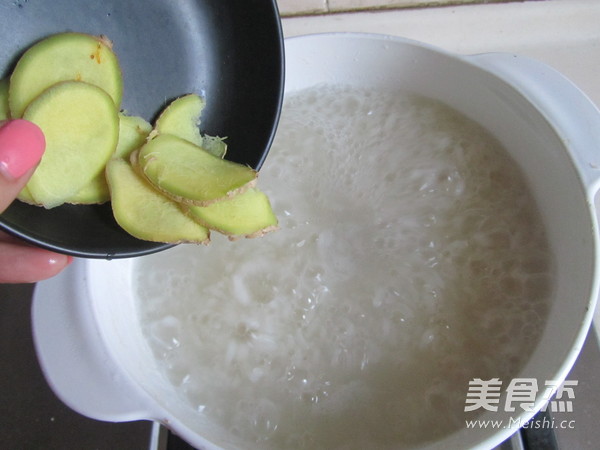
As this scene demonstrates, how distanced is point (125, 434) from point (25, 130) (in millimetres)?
358

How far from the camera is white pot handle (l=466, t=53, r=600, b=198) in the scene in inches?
20.3

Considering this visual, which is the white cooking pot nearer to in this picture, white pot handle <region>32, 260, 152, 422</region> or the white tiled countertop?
white pot handle <region>32, 260, 152, 422</region>

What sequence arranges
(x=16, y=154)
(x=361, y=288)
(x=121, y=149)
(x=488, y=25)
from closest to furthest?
(x=16, y=154), (x=121, y=149), (x=361, y=288), (x=488, y=25)

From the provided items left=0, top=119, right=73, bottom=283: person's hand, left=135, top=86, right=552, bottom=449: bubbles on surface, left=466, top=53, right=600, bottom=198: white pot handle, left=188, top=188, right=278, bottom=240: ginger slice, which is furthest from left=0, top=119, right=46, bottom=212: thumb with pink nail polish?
left=466, top=53, right=600, bottom=198: white pot handle

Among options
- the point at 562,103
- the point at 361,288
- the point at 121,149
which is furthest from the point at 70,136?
the point at 562,103

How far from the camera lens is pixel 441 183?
0.63m

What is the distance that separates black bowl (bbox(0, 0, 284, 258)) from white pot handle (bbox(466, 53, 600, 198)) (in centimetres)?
24

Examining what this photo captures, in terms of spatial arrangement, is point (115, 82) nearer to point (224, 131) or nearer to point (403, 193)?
point (224, 131)

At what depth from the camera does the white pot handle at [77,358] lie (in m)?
0.46

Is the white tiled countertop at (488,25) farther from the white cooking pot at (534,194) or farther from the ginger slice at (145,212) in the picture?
the ginger slice at (145,212)

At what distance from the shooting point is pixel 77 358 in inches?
19.2

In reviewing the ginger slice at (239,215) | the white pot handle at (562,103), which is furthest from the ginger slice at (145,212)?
the white pot handle at (562,103)

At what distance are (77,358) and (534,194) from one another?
50cm

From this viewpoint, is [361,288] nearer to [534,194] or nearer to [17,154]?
[534,194]
